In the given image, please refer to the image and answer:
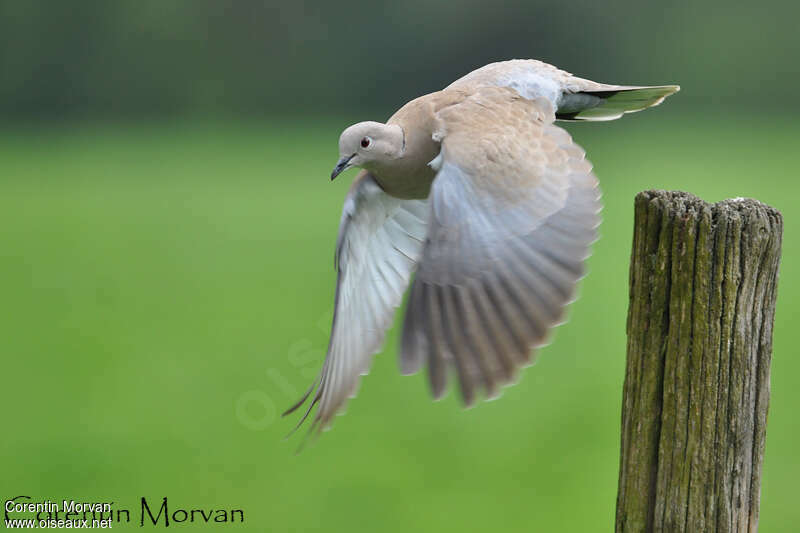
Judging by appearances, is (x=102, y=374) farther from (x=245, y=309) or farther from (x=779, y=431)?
(x=779, y=431)

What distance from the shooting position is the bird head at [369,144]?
445 cm

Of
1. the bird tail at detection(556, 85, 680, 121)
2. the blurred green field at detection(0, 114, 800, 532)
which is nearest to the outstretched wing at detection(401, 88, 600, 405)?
the bird tail at detection(556, 85, 680, 121)

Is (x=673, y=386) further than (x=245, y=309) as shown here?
No

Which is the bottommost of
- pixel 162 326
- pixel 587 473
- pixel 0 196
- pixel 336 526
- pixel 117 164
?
pixel 336 526

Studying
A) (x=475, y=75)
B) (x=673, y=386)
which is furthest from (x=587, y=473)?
(x=673, y=386)

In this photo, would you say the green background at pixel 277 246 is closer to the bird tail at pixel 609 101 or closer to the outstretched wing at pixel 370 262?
the outstretched wing at pixel 370 262

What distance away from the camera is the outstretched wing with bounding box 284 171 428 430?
4.58 metres

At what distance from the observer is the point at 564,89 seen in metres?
4.71

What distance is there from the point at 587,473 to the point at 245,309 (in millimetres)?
6578

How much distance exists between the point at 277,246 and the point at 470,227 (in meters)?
14.3

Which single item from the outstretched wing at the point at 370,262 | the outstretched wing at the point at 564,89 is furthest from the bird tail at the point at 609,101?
the outstretched wing at the point at 370,262

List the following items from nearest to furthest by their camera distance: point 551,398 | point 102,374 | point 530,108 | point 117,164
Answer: point 530,108 → point 551,398 → point 102,374 → point 117,164

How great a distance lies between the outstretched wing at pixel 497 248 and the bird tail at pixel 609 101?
2.27 ft

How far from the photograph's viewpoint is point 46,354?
38.6 ft
